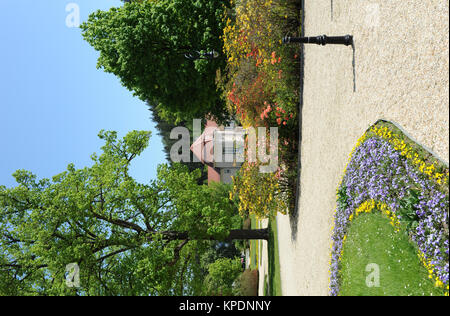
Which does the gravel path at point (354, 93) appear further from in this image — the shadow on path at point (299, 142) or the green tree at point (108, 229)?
the green tree at point (108, 229)

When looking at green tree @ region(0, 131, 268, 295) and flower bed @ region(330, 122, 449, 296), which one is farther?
green tree @ region(0, 131, 268, 295)

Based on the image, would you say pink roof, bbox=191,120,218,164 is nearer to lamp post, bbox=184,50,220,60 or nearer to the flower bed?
lamp post, bbox=184,50,220,60

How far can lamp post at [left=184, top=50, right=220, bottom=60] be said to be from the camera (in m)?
18.3

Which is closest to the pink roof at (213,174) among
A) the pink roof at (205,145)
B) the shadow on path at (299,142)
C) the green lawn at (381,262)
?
the pink roof at (205,145)

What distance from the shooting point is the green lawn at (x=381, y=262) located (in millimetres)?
6137

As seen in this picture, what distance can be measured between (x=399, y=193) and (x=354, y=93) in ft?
10.6

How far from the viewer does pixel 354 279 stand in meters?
7.88

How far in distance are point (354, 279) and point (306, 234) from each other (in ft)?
15.4

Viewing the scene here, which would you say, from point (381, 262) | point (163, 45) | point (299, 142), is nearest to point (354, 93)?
point (381, 262)

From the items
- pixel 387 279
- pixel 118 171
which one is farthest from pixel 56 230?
pixel 387 279

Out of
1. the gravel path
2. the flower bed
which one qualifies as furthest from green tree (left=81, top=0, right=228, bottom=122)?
the flower bed

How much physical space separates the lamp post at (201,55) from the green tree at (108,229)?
5547 mm

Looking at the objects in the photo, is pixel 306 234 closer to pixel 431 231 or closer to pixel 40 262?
pixel 431 231

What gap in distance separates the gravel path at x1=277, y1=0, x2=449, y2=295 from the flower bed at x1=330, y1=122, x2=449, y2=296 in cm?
34
